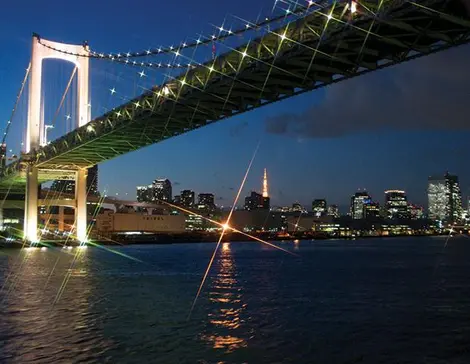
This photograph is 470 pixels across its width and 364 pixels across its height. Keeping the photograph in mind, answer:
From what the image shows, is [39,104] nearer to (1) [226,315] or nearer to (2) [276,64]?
(2) [276,64]

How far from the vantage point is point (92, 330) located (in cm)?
1455

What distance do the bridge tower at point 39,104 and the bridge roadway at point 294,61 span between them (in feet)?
55.7

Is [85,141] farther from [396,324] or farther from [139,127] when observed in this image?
[396,324]

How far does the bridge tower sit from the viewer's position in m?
60.0

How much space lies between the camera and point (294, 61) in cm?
2462

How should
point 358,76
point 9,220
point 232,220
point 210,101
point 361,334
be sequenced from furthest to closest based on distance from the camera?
point 232,220 → point 9,220 → point 210,101 → point 358,76 → point 361,334

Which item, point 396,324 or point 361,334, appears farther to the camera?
point 396,324

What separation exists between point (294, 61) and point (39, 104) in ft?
141

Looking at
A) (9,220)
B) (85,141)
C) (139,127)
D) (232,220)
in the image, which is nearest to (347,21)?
(139,127)

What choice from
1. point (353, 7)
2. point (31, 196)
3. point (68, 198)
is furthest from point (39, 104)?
point (353, 7)

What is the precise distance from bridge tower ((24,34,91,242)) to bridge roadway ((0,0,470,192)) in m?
17.0

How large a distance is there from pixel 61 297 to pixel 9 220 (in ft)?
373

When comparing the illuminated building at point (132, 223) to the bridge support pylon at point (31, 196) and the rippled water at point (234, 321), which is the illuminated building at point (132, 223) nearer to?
the bridge support pylon at point (31, 196)

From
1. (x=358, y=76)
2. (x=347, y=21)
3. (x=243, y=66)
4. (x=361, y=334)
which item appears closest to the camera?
(x=361, y=334)
